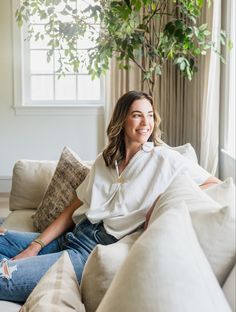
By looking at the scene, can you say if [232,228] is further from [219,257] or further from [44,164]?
[44,164]

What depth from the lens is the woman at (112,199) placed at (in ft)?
6.20

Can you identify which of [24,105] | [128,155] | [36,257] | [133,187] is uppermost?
[24,105]

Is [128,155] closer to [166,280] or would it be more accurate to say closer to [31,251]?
[31,251]

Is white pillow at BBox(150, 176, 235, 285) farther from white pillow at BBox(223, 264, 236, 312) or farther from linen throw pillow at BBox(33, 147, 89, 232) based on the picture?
linen throw pillow at BBox(33, 147, 89, 232)

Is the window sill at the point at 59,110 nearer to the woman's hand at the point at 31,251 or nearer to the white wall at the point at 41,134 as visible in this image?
the white wall at the point at 41,134

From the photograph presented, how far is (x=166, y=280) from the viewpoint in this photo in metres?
1.04

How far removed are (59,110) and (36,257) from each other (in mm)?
3800

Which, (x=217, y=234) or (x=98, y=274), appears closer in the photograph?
(x=217, y=234)

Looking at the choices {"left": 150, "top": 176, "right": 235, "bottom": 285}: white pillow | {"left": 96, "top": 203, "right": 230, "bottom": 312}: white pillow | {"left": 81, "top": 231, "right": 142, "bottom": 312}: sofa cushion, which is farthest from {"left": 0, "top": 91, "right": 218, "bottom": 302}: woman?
{"left": 96, "top": 203, "right": 230, "bottom": 312}: white pillow

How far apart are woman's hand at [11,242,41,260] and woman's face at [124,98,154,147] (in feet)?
2.00

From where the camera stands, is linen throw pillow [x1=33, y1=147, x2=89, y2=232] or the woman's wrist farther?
linen throw pillow [x1=33, y1=147, x2=89, y2=232]

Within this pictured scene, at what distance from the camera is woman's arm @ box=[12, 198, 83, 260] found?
2.23 meters

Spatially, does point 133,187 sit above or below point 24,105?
below

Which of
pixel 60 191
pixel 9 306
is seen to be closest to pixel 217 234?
pixel 9 306
